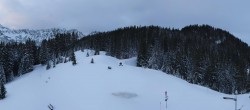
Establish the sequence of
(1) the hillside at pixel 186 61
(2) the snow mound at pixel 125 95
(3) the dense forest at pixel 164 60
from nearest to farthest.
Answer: (2) the snow mound at pixel 125 95 → (1) the hillside at pixel 186 61 → (3) the dense forest at pixel 164 60

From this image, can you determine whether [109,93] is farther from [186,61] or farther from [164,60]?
[164,60]

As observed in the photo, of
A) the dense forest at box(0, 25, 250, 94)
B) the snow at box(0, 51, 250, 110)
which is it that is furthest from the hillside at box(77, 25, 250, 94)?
the snow at box(0, 51, 250, 110)

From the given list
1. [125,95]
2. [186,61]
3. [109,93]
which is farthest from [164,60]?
[109,93]

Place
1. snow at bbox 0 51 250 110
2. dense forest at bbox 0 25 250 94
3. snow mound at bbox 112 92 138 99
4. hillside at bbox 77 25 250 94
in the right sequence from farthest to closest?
dense forest at bbox 0 25 250 94 < hillside at bbox 77 25 250 94 < snow mound at bbox 112 92 138 99 < snow at bbox 0 51 250 110

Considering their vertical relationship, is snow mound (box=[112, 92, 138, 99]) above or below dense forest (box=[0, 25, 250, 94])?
below

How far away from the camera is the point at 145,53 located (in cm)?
12125

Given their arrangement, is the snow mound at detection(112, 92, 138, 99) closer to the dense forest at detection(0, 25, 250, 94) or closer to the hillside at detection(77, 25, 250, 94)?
the dense forest at detection(0, 25, 250, 94)

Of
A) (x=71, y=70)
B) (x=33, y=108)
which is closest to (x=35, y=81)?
(x=71, y=70)

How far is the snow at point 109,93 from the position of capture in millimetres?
65188

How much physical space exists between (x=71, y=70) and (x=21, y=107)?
2576 centimetres

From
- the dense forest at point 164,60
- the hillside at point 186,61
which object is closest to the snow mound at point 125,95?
the dense forest at point 164,60

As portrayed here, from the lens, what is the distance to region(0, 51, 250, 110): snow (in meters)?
65.2

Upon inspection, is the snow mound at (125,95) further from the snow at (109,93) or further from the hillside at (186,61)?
the hillside at (186,61)

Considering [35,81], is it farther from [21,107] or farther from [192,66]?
[192,66]
